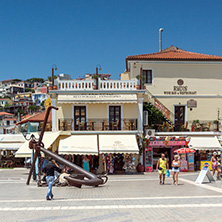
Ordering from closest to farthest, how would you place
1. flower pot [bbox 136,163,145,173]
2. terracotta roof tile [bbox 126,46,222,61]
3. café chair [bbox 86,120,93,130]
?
flower pot [bbox 136,163,145,173] < café chair [bbox 86,120,93,130] < terracotta roof tile [bbox 126,46,222,61]

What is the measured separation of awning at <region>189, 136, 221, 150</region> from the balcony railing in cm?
465

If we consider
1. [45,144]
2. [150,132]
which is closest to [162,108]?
[150,132]

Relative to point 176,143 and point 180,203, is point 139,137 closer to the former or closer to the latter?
point 176,143

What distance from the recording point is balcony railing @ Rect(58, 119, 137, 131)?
90.1ft

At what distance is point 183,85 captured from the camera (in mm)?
30578

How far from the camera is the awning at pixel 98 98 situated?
88.2ft

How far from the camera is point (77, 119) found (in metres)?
28.0

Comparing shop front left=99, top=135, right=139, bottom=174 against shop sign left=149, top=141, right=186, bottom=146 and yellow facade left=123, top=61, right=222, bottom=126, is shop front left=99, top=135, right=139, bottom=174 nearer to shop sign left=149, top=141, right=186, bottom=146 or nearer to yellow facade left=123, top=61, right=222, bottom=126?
shop sign left=149, top=141, right=186, bottom=146

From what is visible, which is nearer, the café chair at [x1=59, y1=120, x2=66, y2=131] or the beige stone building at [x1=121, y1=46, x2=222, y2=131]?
the café chair at [x1=59, y1=120, x2=66, y2=131]

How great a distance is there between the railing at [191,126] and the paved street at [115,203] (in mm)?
10846

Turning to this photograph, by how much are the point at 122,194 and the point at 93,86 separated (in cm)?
1358

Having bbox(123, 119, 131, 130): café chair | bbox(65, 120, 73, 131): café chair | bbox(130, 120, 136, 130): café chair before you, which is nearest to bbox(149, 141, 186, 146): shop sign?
bbox(130, 120, 136, 130): café chair

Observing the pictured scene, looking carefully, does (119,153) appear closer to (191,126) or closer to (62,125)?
(62,125)

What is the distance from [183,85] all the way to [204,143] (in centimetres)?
559
